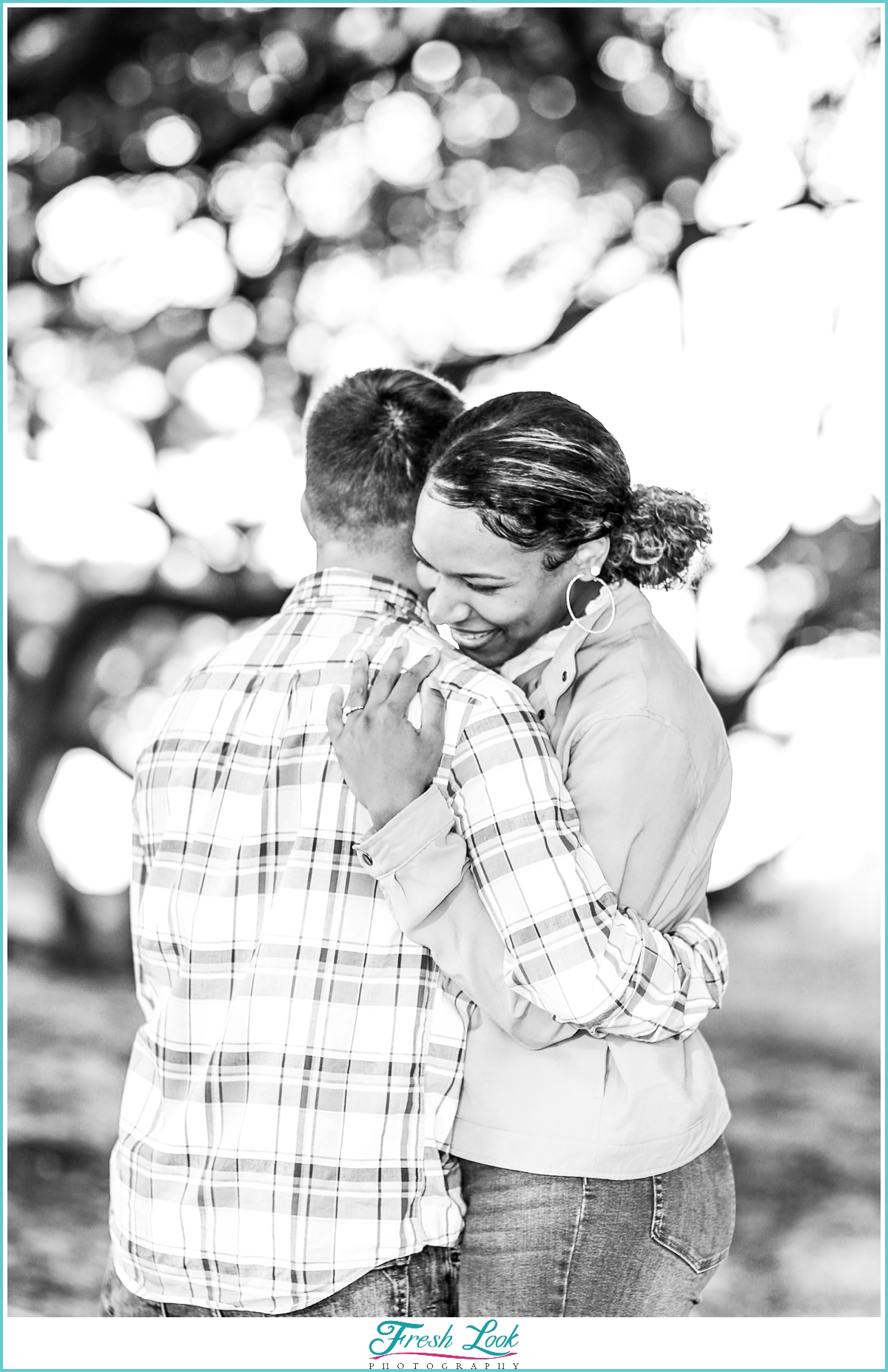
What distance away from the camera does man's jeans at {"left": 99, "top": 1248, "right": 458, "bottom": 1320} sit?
3.56 ft

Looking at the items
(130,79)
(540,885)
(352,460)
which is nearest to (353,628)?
(352,460)

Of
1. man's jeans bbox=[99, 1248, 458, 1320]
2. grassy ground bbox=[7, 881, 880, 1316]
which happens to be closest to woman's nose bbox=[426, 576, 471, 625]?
man's jeans bbox=[99, 1248, 458, 1320]

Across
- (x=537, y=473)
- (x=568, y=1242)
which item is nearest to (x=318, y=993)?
(x=568, y=1242)

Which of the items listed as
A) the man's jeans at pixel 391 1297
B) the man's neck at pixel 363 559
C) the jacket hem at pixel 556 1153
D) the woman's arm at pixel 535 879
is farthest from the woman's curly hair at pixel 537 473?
the man's jeans at pixel 391 1297

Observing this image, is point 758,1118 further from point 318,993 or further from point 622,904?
point 318,993

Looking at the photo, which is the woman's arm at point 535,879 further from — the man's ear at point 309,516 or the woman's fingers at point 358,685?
the man's ear at point 309,516

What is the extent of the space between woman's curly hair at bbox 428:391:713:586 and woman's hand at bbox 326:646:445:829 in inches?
9.5

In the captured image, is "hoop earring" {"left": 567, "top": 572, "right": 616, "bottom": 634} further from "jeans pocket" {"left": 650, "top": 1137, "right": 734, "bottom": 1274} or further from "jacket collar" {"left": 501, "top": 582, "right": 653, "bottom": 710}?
"jeans pocket" {"left": 650, "top": 1137, "right": 734, "bottom": 1274}

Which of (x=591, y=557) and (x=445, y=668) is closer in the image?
(x=445, y=668)

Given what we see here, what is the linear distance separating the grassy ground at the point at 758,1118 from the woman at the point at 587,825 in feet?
7.54

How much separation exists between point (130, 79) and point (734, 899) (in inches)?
112

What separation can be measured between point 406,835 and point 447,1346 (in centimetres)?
61

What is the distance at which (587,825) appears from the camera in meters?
1.10

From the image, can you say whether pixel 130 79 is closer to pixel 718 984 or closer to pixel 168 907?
pixel 168 907
